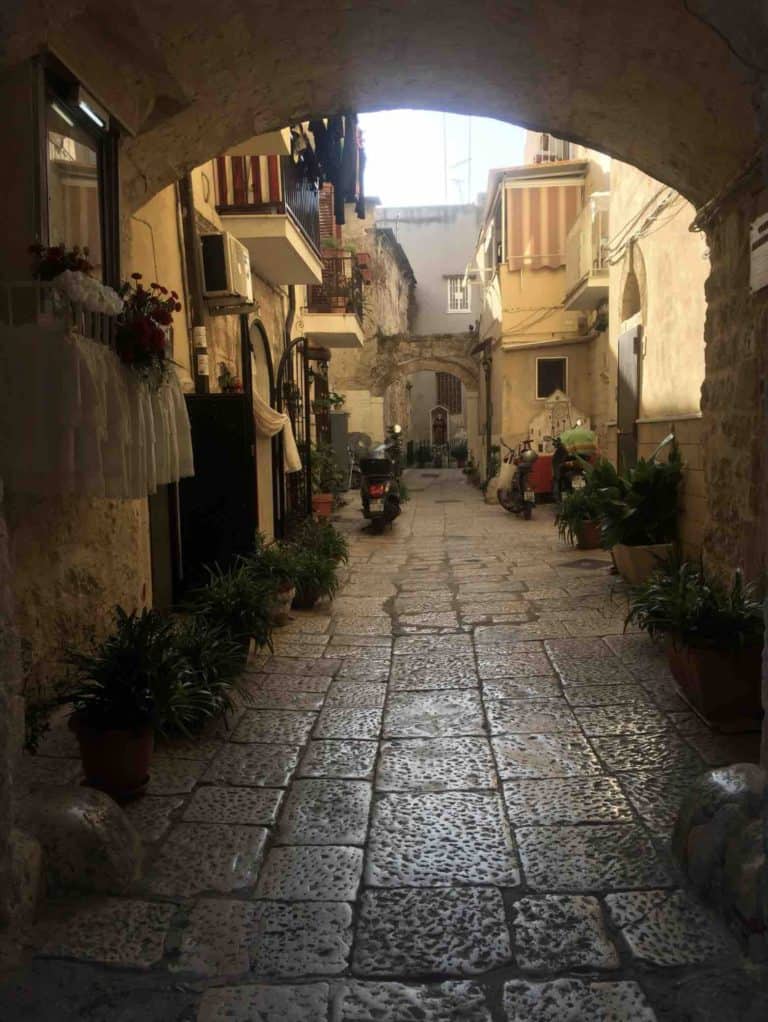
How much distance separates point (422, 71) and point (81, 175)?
2070 mm

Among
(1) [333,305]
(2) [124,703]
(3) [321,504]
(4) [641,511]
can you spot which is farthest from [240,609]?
(1) [333,305]

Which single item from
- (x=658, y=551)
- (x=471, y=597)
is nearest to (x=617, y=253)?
(x=658, y=551)

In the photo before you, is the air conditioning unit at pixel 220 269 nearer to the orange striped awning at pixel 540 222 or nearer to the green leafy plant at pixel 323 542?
the green leafy plant at pixel 323 542

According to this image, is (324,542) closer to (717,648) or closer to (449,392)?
(717,648)

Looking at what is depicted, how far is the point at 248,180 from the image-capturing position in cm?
815

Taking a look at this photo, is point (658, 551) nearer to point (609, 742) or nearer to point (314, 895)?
point (609, 742)

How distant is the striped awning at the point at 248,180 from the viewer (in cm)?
808

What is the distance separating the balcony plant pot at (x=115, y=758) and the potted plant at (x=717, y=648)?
256cm

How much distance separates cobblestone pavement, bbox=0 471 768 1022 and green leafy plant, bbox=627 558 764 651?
16.8 inches

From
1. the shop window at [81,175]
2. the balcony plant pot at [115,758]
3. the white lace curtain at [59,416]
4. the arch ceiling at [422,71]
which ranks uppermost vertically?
the arch ceiling at [422,71]

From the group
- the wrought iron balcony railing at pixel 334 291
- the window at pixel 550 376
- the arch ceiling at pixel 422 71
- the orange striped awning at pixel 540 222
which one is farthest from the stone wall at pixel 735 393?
the orange striped awning at pixel 540 222

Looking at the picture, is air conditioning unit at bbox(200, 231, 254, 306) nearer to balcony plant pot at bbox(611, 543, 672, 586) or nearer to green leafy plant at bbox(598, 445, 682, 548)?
green leafy plant at bbox(598, 445, 682, 548)

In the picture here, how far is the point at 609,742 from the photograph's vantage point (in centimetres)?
354

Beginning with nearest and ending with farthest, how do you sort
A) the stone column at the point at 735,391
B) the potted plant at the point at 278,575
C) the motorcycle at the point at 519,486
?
the stone column at the point at 735,391 → the potted plant at the point at 278,575 → the motorcycle at the point at 519,486
